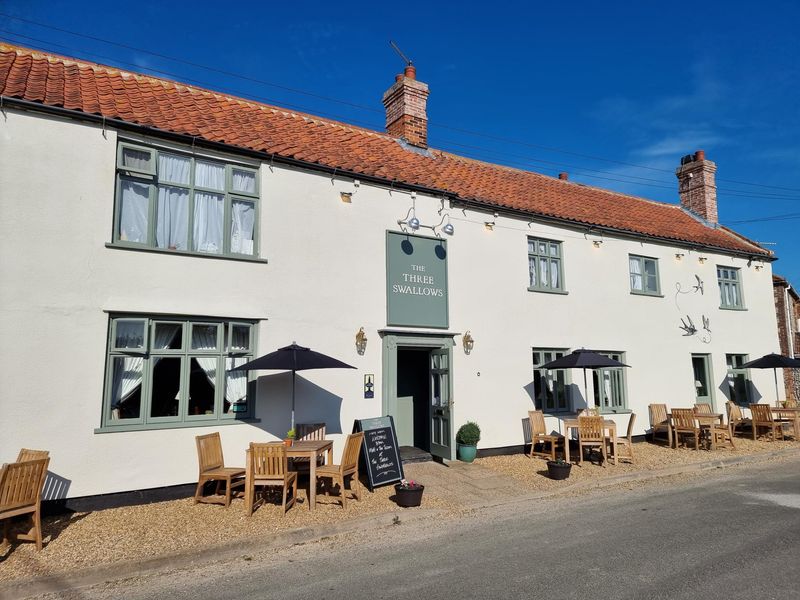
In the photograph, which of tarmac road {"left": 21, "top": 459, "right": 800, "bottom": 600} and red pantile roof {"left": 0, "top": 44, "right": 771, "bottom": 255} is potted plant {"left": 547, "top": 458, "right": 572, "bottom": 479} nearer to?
tarmac road {"left": 21, "top": 459, "right": 800, "bottom": 600}

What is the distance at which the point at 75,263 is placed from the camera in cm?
806

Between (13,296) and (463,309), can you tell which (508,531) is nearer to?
(463,309)

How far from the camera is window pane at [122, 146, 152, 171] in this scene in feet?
29.0

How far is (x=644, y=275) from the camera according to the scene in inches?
614

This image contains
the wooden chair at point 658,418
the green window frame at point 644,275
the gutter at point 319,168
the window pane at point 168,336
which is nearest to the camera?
the gutter at point 319,168

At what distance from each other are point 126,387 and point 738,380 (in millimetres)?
17568

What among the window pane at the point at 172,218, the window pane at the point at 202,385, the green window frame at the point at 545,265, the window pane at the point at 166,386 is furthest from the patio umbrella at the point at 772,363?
the window pane at the point at 172,218

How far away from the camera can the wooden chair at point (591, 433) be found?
37.7 feet

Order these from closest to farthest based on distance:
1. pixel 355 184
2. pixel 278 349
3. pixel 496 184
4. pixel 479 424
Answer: pixel 278 349 < pixel 355 184 < pixel 479 424 < pixel 496 184

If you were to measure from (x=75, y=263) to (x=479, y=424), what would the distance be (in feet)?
27.6

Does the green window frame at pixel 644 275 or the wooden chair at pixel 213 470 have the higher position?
the green window frame at pixel 644 275

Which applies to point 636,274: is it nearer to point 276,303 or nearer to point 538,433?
point 538,433

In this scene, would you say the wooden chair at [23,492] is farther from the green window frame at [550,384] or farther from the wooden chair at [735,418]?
the wooden chair at [735,418]

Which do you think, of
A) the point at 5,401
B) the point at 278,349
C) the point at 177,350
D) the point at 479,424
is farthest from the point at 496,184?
the point at 5,401
